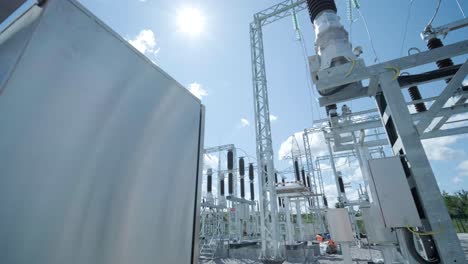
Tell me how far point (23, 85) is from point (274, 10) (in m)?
13.5

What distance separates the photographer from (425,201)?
2270 mm

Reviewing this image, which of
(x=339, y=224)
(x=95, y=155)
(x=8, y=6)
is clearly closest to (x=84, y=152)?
(x=95, y=155)

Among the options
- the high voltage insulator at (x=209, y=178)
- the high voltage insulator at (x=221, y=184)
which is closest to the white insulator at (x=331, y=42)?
the high voltage insulator at (x=221, y=184)

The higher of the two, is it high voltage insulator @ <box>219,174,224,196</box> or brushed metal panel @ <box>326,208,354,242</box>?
high voltage insulator @ <box>219,174,224,196</box>

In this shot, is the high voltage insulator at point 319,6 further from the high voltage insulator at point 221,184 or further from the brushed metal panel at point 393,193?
the high voltage insulator at point 221,184

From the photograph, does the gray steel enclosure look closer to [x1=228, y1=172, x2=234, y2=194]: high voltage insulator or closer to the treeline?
[x1=228, y1=172, x2=234, y2=194]: high voltage insulator

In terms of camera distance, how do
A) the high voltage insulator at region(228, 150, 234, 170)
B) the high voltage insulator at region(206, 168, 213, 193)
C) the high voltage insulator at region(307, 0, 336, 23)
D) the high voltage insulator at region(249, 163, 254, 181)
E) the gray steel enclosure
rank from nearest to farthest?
the gray steel enclosure, the high voltage insulator at region(307, 0, 336, 23), the high voltage insulator at region(228, 150, 234, 170), the high voltage insulator at region(206, 168, 213, 193), the high voltage insulator at region(249, 163, 254, 181)

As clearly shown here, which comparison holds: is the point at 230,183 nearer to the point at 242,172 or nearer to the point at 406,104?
the point at 242,172

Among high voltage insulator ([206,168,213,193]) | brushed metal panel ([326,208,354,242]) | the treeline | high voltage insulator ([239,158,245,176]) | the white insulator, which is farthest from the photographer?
the treeline

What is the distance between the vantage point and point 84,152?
38.4 inches

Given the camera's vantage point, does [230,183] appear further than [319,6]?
Yes

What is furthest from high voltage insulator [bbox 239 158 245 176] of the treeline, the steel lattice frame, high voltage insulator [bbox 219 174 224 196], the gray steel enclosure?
the treeline

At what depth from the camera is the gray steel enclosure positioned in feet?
2.56

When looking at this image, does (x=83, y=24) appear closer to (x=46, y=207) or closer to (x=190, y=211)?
(x=46, y=207)
